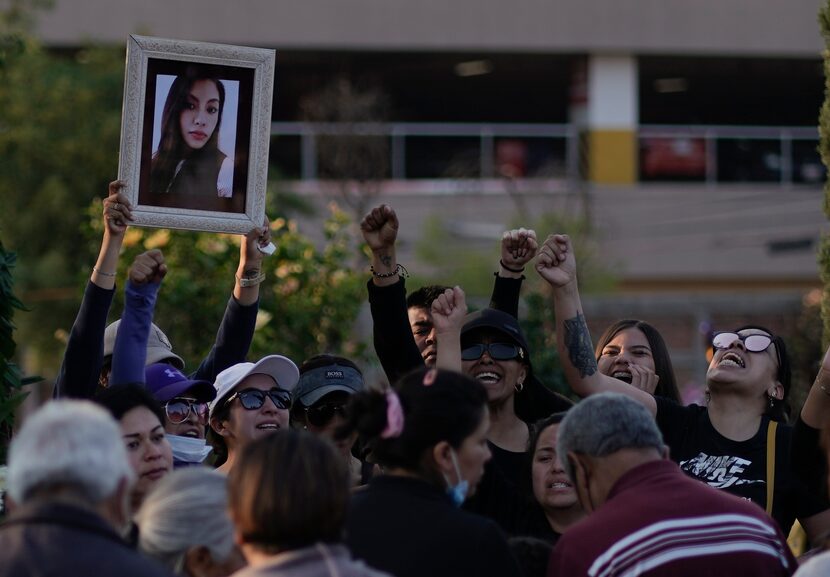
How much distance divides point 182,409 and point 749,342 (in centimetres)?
230

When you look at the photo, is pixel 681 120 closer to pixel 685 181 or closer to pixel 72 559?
pixel 685 181

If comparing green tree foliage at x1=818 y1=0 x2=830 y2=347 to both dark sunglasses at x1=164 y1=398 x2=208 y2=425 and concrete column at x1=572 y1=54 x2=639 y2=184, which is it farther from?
concrete column at x1=572 y1=54 x2=639 y2=184

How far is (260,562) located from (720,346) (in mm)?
3168

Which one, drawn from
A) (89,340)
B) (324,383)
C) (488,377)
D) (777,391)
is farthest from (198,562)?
(777,391)

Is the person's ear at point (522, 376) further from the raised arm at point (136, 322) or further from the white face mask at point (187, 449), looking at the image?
the raised arm at point (136, 322)

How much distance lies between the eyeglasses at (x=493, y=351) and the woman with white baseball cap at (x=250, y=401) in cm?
68

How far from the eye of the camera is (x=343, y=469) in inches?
141

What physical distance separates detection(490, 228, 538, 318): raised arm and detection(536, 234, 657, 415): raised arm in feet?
1.25

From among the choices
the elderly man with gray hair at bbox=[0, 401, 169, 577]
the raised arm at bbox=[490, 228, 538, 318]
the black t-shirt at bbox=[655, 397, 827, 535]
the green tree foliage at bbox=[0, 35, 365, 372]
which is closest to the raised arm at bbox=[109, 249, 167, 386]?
the raised arm at bbox=[490, 228, 538, 318]

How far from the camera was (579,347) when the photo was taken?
5676 mm

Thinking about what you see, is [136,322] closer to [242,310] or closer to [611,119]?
[242,310]

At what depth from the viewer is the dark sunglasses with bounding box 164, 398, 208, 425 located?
567cm

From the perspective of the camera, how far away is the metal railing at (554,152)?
2417cm

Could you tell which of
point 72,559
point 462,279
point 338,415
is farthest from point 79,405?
point 462,279
